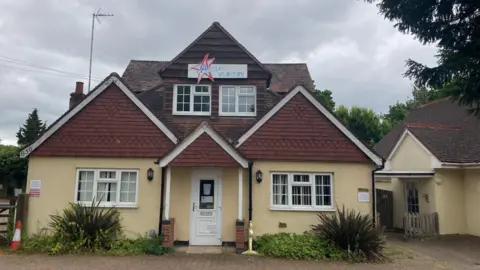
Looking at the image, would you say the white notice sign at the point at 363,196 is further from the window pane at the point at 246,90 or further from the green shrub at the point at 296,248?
the window pane at the point at 246,90

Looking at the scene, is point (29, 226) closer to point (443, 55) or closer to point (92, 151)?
point (92, 151)

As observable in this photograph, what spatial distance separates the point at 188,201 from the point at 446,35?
28.5 ft

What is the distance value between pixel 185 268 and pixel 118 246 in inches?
116

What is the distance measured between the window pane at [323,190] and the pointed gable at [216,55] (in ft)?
14.0

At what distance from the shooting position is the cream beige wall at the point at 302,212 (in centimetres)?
1173

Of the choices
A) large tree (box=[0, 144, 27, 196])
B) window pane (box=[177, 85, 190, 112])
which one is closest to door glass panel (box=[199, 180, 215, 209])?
window pane (box=[177, 85, 190, 112])

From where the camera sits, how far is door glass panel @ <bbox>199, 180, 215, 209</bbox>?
465 inches

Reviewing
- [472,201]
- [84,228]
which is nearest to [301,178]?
Result: [84,228]

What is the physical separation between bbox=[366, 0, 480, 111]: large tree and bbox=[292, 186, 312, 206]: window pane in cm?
479

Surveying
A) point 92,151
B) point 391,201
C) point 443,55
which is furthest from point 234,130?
point 391,201

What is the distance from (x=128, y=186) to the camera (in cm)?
1185

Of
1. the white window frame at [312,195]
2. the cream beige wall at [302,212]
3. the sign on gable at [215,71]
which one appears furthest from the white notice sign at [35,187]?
the white window frame at [312,195]

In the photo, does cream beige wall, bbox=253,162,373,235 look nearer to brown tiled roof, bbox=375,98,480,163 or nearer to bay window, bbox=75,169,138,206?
bay window, bbox=75,169,138,206

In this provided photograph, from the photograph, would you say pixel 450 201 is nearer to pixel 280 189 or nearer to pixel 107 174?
pixel 280 189
